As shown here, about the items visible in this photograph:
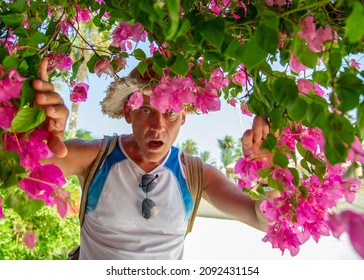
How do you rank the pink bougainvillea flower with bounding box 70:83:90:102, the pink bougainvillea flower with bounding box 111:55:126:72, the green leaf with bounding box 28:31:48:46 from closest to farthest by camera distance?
the green leaf with bounding box 28:31:48:46
the pink bougainvillea flower with bounding box 111:55:126:72
the pink bougainvillea flower with bounding box 70:83:90:102

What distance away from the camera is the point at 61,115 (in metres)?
0.54

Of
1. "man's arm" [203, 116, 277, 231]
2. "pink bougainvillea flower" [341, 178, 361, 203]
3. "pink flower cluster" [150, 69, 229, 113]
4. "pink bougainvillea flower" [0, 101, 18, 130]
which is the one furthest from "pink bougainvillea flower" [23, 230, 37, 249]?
"man's arm" [203, 116, 277, 231]

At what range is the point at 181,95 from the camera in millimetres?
765

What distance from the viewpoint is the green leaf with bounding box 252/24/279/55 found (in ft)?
1.36

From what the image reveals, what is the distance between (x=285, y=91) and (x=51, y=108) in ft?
0.83

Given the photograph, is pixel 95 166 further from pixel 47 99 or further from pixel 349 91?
pixel 349 91

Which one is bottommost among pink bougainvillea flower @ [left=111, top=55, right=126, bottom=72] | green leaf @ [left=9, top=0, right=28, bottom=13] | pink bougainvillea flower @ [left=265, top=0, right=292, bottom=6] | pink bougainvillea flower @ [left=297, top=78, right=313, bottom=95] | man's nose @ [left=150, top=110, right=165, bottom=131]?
man's nose @ [left=150, top=110, right=165, bottom=131]

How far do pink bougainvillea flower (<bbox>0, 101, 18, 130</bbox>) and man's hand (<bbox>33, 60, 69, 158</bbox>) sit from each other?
0.09 ft

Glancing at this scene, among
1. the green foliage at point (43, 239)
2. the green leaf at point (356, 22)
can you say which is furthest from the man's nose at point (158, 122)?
the green foliage at point (43, 239)

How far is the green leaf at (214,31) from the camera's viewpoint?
1.46ft

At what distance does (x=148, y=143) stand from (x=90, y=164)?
16 centimetres

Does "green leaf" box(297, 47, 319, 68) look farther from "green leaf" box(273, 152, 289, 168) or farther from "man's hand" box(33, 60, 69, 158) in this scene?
"man's hand" box(33, 60, 69, 158)

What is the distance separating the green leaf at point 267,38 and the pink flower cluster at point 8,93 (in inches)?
9.7

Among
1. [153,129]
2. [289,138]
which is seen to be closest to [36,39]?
[289,138]
